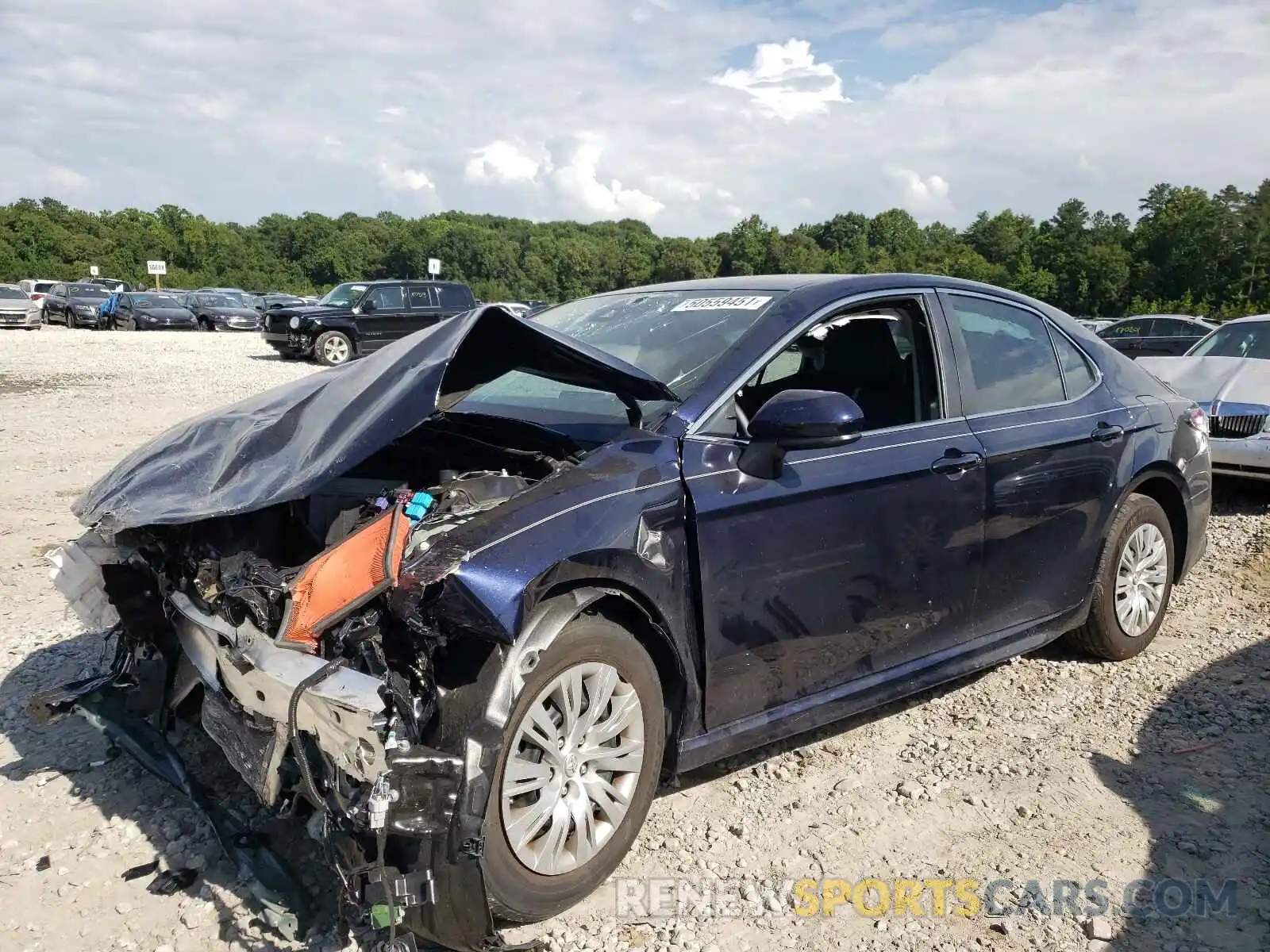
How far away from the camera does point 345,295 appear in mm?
20875

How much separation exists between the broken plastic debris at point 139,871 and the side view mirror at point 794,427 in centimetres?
213

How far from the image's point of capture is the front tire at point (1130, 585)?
423cm

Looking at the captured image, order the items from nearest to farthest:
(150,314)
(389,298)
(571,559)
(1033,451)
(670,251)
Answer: (571,559), (1033,451), (389,298), (150,314), (670,251)

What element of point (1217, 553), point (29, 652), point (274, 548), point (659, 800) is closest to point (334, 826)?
point (274, 548)

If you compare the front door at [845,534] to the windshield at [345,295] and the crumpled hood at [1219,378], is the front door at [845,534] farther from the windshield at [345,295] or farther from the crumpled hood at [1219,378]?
the windshield at [345,295]

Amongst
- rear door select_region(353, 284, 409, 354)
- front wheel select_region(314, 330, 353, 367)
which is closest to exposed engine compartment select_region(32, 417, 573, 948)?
front wheel select_region(314, 330, 353, 367)

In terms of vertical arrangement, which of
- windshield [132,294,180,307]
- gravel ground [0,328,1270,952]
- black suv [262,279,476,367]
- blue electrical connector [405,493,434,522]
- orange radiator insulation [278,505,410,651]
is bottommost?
gravel ground [0,328,1270,952]

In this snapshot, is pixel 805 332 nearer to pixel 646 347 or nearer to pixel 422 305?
pixel 646 347

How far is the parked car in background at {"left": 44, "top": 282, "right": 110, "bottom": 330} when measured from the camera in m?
34.4

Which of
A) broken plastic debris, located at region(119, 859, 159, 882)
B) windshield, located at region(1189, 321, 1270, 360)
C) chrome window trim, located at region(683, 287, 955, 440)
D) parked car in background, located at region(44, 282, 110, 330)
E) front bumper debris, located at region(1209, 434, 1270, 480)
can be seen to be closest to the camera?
broken plastic debris, located at region(119, 859, 159, 882)

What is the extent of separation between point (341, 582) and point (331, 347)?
18774 mm

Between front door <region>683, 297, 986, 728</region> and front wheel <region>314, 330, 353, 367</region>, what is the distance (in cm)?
1779

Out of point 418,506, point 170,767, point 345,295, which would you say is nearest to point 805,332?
point 418,506

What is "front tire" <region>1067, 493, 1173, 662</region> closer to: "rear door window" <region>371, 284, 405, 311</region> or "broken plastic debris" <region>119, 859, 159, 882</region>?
"broken plastic debris" <region>119, 859, 159, 882</region>
